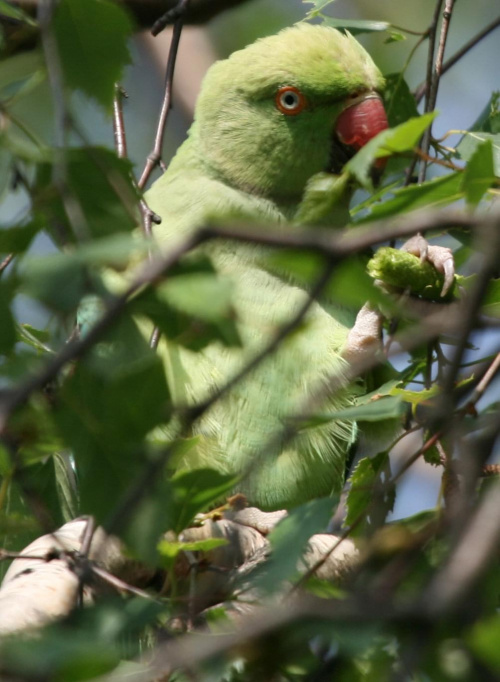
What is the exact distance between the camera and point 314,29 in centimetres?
283

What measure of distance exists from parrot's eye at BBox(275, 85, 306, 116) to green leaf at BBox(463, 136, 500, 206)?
1769 mm

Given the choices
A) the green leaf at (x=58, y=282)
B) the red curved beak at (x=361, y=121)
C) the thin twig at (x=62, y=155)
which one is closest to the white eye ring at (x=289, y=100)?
the red curved beak at (x=361, y=121)

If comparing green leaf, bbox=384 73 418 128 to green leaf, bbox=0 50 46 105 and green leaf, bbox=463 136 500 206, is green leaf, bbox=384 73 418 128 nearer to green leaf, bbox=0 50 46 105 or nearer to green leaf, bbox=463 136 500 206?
green leaf, bbox=0 50 46 105

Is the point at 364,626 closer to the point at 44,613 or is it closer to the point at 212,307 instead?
the point at 212,307

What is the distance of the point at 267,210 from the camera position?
2.84 meters

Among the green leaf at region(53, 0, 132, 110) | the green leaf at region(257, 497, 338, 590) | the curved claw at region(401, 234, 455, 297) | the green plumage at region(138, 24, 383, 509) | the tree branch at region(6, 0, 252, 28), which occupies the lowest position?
the green plumage at region(138, 24, 383, 509)

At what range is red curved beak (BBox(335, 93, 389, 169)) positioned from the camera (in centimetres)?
271

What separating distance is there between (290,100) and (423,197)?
5.85ft

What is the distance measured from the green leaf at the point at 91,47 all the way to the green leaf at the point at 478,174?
542mm

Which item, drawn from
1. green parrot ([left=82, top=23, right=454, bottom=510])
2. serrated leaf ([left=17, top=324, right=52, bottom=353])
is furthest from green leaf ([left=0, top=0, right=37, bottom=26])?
green parrot ([left=82, top=23, right=454, bottom=510])

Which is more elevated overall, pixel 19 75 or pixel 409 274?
pixel 19 75

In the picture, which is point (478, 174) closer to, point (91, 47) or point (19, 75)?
point (91, 47)

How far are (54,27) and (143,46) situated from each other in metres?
3.82

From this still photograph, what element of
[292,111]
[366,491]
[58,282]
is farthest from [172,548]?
[292,111]
